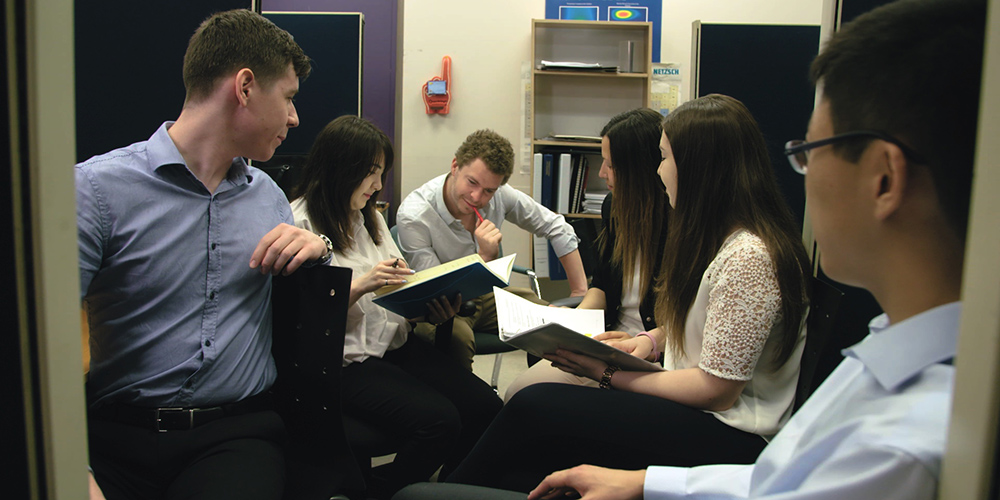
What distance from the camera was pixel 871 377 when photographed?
59 cm

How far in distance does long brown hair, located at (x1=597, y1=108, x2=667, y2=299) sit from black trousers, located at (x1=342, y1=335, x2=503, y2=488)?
600mm

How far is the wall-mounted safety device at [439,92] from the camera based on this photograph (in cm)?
413

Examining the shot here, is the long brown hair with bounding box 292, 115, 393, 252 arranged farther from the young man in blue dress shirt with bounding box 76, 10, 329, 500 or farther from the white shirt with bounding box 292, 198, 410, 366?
the young man in blue dress shirt with bounding box 76, 10, 329, 500

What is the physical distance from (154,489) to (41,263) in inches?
32.8

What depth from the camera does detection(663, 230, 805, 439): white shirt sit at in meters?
1.15

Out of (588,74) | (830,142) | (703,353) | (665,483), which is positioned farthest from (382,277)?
(588,74)

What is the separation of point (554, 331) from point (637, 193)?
0.76 metres

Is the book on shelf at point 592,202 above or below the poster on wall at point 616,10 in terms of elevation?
below

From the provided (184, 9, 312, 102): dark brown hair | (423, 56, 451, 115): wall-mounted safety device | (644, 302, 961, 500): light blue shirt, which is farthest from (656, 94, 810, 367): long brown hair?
(423, 56, 451, 115): wall-mounted safety device

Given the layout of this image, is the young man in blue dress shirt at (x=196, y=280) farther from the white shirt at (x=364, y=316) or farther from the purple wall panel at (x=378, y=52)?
the purple wall panel at (x=378, y=52)

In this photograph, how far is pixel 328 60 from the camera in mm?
2998

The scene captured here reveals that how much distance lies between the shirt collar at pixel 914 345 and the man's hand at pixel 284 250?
1.01 metres

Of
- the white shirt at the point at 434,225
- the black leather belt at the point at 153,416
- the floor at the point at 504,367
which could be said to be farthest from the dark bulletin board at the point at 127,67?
the floor at the point at 504,367

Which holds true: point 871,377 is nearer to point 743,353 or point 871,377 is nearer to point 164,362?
point 743,353
